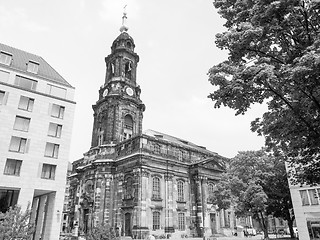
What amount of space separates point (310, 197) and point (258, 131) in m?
17.2

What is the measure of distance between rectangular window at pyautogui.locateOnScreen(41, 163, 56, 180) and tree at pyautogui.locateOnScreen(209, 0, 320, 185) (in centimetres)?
2415

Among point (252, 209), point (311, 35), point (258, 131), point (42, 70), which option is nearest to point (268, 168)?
point (252, 209)

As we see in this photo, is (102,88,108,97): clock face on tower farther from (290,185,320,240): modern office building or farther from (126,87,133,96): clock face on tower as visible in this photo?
(290,185,320,240): modern office building

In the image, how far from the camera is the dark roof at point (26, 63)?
104 feet

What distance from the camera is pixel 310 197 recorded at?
974 inches

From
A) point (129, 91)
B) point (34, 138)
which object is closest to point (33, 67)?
point (34, 138)

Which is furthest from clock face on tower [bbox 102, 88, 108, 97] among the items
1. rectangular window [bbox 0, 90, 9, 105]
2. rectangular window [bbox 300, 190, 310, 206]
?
rectangular window [bbox 300, 190, 310, 206]

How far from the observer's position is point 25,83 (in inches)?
1206

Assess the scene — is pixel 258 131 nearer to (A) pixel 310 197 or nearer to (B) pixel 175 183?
(A) pixel 310 197

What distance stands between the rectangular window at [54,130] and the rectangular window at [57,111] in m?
1.23

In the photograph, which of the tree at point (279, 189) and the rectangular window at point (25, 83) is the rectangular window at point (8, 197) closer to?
the rectangular window at point (25, 83)

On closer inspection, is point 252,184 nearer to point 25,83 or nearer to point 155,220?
point 155,220

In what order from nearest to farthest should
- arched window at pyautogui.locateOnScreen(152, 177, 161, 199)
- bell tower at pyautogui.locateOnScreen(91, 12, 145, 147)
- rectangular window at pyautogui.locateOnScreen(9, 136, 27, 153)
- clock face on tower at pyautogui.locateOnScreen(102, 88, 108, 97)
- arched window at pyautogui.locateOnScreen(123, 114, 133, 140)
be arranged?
rectangular window at pyautogui.locateOnScreen(9, 136, 27, 153) → arched window at pyautogui.locateOnScreen(152, 177, 161, 199) → bell tower at pyautogui.locateOnScreen(91, 12, 145, 147) → arched window at pyautogui.locateOnScreen(123, 114, 133, 140) → clock face on tower at pyautogui.locateOnScreen(102, 88, 108, 97)

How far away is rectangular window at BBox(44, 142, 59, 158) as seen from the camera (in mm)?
29669
